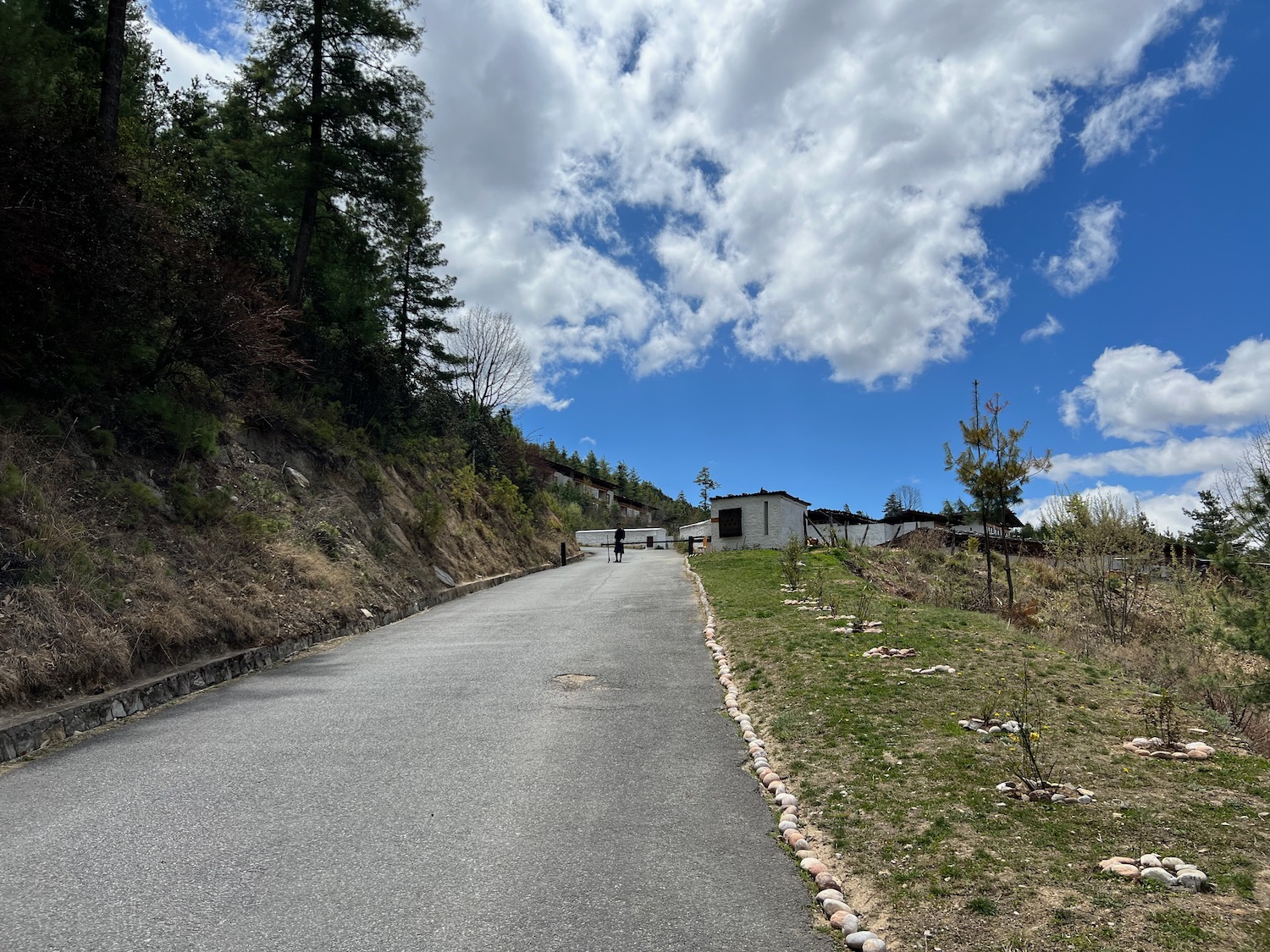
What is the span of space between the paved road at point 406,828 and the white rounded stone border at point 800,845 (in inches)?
4.3

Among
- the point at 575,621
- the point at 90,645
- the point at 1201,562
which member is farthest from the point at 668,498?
the point at 90,645

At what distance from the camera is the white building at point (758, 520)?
35.7 metres

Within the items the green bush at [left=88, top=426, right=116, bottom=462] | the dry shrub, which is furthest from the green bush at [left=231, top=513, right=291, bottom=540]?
the green bush at [left=88, top=426, right=116, bottom=462]

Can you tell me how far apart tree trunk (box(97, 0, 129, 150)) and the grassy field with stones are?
40.9ft

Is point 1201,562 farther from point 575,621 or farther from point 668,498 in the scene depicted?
point 668,498

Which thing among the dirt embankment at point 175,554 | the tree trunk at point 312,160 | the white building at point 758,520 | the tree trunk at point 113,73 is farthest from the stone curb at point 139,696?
the white building at point 758,520

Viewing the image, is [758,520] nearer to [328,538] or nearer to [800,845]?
[328,538]

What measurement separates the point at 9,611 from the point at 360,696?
3.31 metres

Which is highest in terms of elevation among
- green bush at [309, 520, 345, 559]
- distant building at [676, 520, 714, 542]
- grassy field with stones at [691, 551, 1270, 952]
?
distant building at [676, 520, 714, 542]

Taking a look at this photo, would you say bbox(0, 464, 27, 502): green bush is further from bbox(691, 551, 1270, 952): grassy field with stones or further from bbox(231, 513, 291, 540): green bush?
bbox(691, 551, 1270, 952): grassy field with stones

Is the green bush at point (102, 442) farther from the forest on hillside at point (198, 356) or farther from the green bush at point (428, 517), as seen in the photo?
the green bush at point (428, 517)

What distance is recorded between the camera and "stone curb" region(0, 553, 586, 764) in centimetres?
590

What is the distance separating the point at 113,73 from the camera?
11.2 m

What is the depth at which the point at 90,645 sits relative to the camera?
23.6 feet
